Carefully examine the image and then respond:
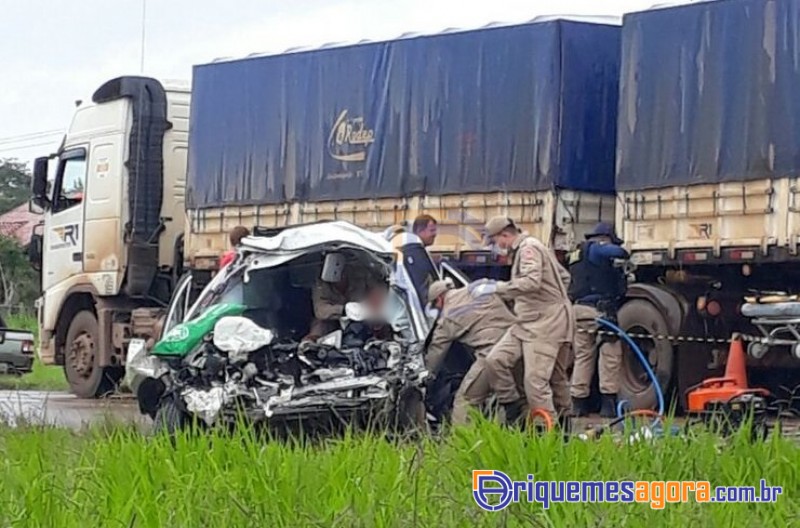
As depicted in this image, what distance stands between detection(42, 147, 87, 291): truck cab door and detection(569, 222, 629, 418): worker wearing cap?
22.5 ft

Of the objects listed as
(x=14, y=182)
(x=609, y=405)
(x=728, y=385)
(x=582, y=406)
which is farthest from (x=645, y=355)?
(x=14, y=182)

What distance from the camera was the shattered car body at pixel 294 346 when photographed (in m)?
11.4

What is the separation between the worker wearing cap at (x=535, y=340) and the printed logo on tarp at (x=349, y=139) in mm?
5825

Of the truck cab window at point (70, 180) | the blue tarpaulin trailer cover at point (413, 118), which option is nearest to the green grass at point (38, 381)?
the truck cab window at point (70, 180)

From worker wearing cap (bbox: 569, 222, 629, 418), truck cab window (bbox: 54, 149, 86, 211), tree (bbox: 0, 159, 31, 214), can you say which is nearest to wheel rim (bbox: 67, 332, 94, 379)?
truck cab window (bbox: 54, 149, 86, 211)

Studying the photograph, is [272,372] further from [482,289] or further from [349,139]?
[349,139]

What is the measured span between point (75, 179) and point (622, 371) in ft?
24.9

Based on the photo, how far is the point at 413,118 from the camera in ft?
55.1

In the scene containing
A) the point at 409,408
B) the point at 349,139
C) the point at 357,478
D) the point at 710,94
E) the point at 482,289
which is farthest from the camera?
the point at 349,139

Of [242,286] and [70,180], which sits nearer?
[242,286]

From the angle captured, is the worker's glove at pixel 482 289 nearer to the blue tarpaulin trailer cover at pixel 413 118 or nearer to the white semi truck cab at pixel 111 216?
the blue tarpaulin trailer cover at pixel 413 118

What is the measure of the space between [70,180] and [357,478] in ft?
43.4

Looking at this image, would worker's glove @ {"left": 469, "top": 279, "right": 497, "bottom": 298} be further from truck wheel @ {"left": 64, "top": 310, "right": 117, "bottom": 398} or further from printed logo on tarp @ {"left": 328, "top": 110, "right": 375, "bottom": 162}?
truck wheel @ {"left": 64, "top": 310, "right": 117, "bottom": 398}

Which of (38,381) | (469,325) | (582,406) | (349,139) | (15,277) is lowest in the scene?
(38,381)
